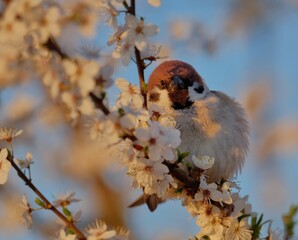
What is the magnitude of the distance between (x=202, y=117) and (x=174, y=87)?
215 millimetres

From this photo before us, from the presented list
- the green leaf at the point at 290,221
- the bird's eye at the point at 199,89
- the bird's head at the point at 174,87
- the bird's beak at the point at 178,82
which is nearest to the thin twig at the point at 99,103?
the green leaf at the point at 290,221

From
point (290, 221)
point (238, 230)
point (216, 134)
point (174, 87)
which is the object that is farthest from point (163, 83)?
point (290, 221)

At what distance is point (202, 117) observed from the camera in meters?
2.92

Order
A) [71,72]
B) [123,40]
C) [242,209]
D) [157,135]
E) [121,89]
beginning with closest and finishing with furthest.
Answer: [71,72] < [157,135] < [123,40] < [121,89] < [242,209]

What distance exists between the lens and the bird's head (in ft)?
9.73

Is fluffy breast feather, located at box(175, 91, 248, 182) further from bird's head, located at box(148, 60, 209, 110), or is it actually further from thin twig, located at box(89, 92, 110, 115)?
thin twig, located at box(89, 92, 110, 115)

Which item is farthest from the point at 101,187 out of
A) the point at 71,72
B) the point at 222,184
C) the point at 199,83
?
the point at 71,72

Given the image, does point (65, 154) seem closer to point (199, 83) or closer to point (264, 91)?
point (264, 91)

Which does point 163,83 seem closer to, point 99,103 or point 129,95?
point 129,95

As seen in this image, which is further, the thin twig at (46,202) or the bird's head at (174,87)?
the bird's head at (174,87)

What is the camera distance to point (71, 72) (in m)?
1.49

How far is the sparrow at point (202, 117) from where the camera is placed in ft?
9.35

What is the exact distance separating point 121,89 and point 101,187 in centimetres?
348

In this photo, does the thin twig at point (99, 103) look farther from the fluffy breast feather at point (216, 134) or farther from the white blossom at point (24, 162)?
the fluffy breast feather at point (216, 134)
